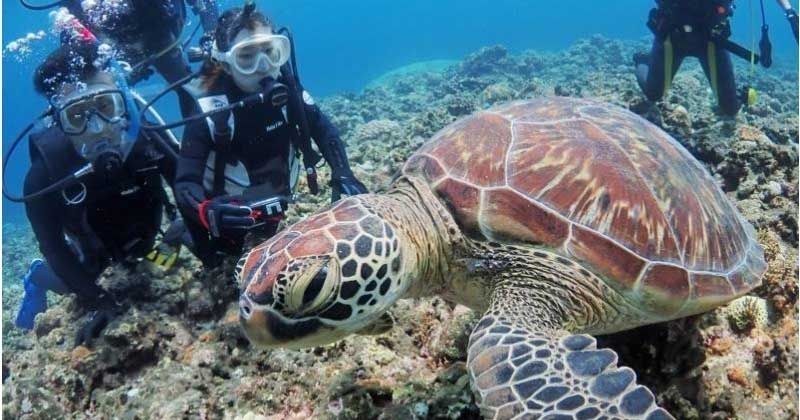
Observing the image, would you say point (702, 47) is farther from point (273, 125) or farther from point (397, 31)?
point (397, 31)

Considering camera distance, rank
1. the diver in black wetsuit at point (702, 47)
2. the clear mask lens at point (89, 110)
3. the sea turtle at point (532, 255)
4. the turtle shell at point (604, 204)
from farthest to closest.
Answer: the diver in black wetsuit at point (702, 47)
the clear mask lens at point (89, 110)
the turtle shell at point (604, 204)
the sea turtle at point (532, 255)

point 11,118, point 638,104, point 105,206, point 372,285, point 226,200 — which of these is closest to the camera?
point 372,285

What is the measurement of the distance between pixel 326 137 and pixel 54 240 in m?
2.41

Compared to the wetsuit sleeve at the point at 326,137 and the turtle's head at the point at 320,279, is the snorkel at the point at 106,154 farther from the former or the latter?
the turtle's head at the point at 320,279

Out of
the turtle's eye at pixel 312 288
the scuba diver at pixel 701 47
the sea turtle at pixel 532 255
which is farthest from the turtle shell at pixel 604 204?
the scuba diver at pixel 701 47

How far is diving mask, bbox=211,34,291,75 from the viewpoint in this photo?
12.9 ft

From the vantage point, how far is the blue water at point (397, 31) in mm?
44875

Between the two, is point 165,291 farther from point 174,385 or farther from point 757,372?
point 757,372

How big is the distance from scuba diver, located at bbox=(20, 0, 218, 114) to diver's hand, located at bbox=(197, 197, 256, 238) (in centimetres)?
396

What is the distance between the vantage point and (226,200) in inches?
139

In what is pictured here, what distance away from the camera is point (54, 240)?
159 inches

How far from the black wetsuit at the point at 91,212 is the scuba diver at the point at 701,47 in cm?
660

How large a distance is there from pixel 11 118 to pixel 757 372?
284 ft

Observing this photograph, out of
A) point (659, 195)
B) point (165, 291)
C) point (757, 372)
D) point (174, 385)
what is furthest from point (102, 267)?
point (757, 372)
